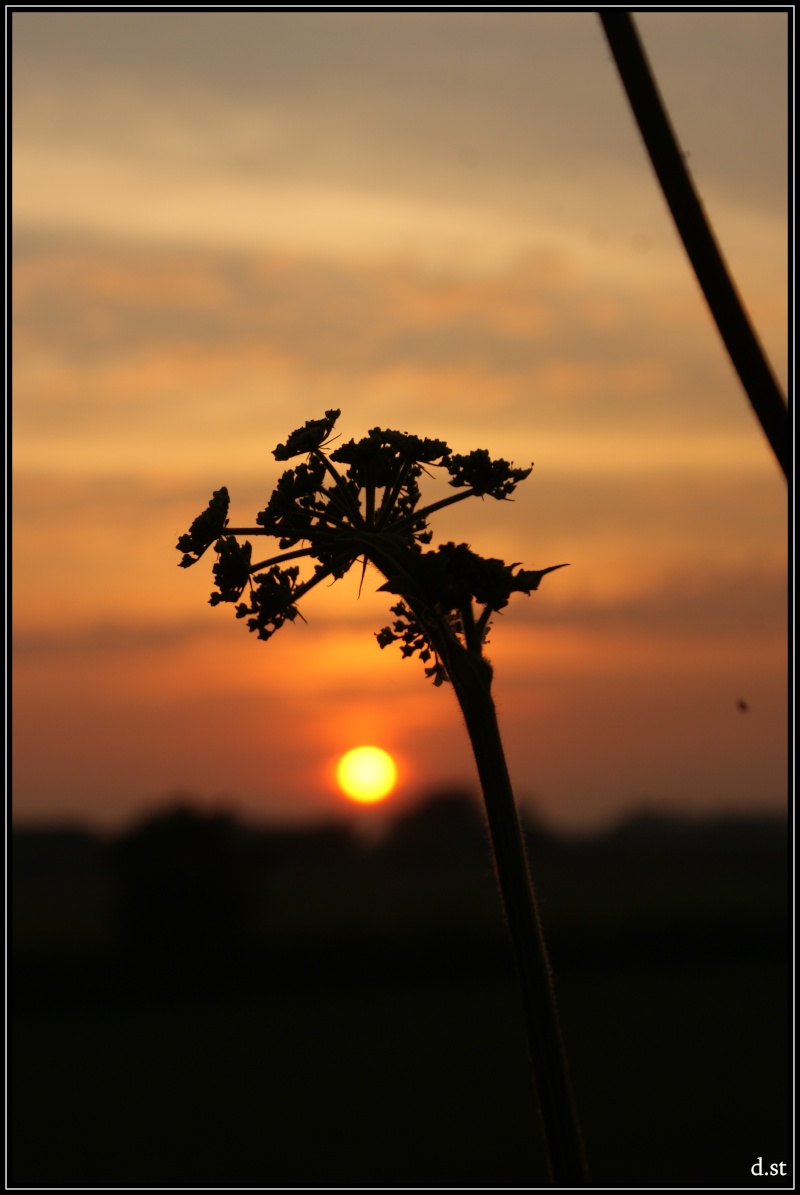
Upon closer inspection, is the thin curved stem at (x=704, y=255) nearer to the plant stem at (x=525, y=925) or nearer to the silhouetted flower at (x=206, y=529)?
the plant stem at (x=525, y=925)

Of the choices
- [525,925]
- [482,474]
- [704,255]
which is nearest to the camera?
[704,255]

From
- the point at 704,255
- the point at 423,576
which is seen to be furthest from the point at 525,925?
the point at 704,255

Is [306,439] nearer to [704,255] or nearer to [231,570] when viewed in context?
[231,570]

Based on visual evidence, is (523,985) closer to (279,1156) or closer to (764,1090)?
(279,1156)

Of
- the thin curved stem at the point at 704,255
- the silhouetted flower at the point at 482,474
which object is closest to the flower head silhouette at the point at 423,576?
the silhouetted flower at the point at 482,474

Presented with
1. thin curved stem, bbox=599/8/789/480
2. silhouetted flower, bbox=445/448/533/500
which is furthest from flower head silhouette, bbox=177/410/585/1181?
thin curved stem, bbox=599/8/789/480
